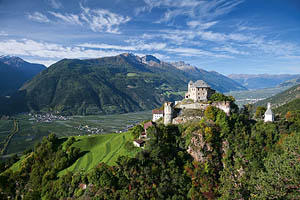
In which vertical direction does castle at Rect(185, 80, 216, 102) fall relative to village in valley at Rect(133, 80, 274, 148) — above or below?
above

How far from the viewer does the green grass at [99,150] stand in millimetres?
57594

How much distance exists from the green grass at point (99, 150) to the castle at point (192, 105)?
13.5m

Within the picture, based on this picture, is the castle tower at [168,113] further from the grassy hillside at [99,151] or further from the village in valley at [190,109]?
the grassy hillside at [99,151]

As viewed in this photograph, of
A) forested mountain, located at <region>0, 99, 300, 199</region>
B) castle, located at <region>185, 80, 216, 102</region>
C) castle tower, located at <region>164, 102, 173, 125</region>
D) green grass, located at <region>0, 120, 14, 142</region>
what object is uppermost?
castle, located at <region>185, 80, 216, 102</region>

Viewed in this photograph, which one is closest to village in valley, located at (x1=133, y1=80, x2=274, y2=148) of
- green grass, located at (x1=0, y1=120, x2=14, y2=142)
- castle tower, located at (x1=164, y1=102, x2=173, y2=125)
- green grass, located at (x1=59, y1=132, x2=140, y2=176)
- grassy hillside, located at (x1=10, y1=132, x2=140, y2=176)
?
castle tower, located at (x1=164, y1=102, x2=173, y2=125)

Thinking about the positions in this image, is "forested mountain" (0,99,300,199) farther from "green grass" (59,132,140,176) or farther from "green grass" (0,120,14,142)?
"green grass" (0,120,14,142)

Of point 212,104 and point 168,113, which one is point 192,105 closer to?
point 212,104

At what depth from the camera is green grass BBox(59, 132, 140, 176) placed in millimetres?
57594

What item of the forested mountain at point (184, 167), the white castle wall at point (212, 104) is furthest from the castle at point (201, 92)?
the forested mountain at point (184, 167)

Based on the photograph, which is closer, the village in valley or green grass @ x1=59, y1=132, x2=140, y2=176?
green grass @ x1=59, y1=132, x2=140, y2=176

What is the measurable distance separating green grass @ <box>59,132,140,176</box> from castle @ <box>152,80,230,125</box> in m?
13.5

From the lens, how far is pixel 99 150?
216ft

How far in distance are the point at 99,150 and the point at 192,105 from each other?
3367 cm

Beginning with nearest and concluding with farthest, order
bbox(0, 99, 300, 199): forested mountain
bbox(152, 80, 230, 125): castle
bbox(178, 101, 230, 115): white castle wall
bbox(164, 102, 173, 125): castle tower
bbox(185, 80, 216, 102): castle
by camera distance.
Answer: bbox(0, 99, 300, 199): forested mountain
bbox(178, 101, 230, 115): white castle wall
bbox(152, 80, 230, 125): castle
bbox(164, 102, 173, 125): castle tower
bbox(185, 80, 216, 102): castle
